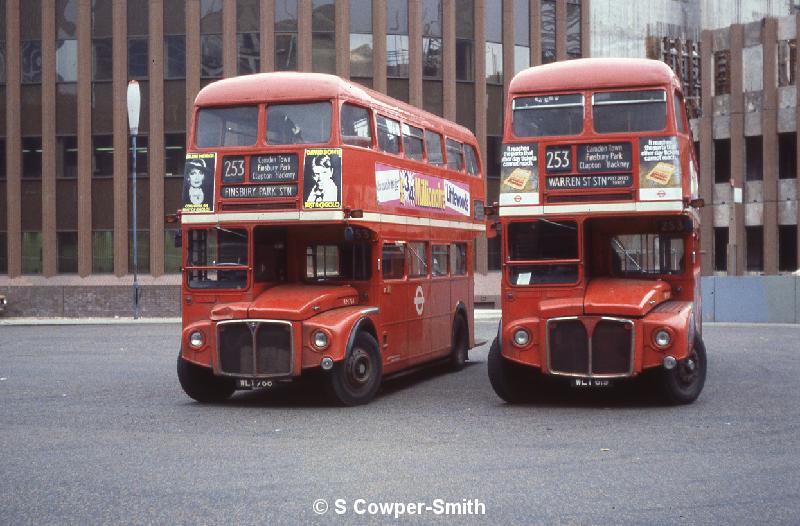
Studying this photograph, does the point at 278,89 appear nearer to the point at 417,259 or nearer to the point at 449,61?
the point at 417,259

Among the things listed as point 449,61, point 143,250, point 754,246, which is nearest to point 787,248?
point 754,246

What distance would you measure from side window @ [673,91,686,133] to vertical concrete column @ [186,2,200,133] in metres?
28.8

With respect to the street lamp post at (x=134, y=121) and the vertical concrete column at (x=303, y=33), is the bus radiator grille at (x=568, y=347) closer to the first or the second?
the street lamp post at (x=134, y=121)

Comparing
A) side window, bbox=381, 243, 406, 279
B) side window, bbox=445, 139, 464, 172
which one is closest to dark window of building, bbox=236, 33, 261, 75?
side window, bbox=445, 139, 464, 172

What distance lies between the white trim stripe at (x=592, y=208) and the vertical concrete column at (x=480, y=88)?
28.8m

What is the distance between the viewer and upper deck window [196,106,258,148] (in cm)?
1531

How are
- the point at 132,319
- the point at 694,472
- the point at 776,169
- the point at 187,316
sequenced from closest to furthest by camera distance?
1. the point at 694,472
2. the point at 187,316
3. the point at 132,319
4. the point at 776,169

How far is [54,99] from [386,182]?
1152 inches

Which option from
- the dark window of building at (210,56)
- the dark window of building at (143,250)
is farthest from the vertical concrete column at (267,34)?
the dark window of building at (143,250)

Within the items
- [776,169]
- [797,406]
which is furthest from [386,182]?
[776,169]

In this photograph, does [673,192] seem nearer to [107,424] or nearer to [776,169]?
[107,424]

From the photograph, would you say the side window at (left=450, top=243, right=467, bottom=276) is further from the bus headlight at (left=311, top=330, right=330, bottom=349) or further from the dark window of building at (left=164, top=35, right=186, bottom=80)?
the dark window of building at (left=164, top=35, right=186, bottom=80)

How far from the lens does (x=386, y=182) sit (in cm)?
1642

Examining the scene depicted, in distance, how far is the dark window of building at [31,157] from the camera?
141ft
